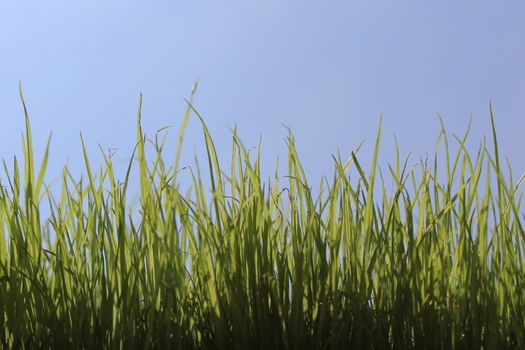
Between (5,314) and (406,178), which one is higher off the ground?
(406,178)

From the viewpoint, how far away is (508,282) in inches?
75.5

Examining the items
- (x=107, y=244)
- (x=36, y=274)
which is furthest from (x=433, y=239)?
(x=36, y=274)

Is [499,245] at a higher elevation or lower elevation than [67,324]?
higher

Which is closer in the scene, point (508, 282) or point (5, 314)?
point (5, 314)

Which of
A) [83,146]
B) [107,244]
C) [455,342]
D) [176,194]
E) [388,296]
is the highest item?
[83,146]

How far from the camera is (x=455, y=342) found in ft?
5.78

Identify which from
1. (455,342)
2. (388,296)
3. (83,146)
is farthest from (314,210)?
(83,146)

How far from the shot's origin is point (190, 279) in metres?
1.81

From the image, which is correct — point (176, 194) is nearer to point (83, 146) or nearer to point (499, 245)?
point (83, 146)

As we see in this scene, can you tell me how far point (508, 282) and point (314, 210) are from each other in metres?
0.58

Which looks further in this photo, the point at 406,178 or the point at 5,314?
the point at 406,178

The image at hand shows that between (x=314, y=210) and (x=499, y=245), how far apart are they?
517 millimetres

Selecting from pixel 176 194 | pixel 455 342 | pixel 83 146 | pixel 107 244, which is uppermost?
pixel 83 146

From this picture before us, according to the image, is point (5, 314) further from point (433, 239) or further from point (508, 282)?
point (508, 282)
